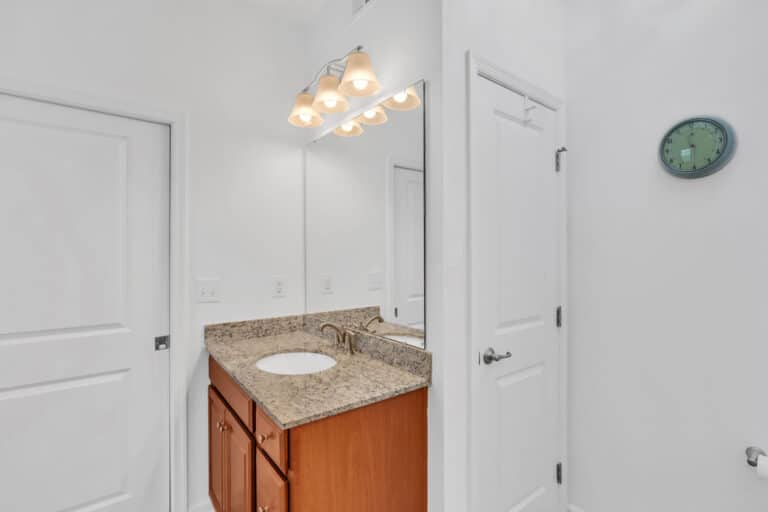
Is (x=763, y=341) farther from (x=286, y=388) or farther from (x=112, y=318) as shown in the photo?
(x=112, y=318)

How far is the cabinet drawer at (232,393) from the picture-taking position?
1.33 metres

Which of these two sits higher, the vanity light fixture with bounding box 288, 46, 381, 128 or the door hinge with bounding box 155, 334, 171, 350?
the vanity light fixture with bounding box 288, 46, 381, 128

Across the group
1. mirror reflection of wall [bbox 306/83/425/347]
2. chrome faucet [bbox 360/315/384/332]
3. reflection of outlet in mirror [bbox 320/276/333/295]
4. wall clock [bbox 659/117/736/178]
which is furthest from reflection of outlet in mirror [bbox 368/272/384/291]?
wall clock [bbox 659/117/736/178]

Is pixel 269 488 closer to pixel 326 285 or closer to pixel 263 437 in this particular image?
pixel 263 437

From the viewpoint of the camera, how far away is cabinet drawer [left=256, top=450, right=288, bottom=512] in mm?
1080

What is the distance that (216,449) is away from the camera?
5.65 feet

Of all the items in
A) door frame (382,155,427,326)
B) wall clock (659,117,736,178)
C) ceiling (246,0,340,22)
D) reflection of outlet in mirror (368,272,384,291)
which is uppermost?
ceiling (246,0,340,22)

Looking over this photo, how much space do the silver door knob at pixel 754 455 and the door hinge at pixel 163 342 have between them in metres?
2.41

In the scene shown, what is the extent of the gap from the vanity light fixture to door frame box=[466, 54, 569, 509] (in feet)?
1.40

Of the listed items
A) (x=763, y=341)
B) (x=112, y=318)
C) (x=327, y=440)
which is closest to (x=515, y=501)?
(x=327, y=440)

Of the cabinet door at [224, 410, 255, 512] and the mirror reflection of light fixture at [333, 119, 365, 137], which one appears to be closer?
the cabinet door at [224, 410, 255, 512]

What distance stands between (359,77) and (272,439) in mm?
1398

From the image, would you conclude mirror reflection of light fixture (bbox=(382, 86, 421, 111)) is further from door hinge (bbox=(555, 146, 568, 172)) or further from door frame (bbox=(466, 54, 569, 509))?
door hinge (bbox=(555, 146, 568, 172))

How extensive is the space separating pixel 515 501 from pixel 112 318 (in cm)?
199
